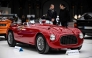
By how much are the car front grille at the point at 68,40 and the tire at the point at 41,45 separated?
53cm

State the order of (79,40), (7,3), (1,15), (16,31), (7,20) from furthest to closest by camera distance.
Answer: (7,3) → (1,15) → (7,20) → (16,31) → (79,40)

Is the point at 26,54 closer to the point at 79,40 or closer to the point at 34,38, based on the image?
the point at 34,38

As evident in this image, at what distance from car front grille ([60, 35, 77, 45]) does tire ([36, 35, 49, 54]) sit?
0.53 metres

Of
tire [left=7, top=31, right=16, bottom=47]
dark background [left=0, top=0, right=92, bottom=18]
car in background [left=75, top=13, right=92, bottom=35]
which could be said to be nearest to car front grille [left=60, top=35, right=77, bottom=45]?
tire [left=7, top=31, right=16, bottom=47]

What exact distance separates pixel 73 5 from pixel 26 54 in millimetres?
26993

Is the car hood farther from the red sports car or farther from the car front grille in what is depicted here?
the car front grille

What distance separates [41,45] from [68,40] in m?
0.90

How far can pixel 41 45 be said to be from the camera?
914 cm

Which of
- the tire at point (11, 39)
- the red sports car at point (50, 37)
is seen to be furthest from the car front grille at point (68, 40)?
the tire at point (11, 39)

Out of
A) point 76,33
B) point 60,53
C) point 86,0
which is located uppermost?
point 86,0

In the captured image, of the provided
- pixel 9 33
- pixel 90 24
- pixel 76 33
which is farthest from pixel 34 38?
pixel 90 24

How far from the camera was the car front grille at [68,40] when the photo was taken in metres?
8.94

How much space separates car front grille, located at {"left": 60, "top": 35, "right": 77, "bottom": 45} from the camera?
894 cm

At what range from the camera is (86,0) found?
116ft
